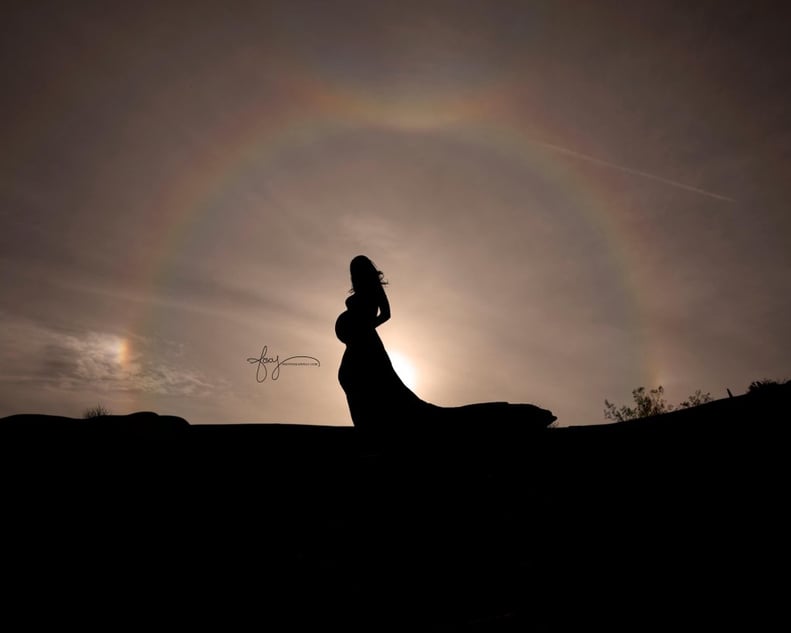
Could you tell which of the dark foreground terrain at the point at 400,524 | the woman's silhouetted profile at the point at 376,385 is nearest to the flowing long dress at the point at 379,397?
the woman's silhouetted profile at the point at 376,385

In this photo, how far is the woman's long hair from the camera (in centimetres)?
524

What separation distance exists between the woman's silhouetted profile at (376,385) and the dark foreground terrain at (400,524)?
172mm

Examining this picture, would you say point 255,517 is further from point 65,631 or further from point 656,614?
point 656,614

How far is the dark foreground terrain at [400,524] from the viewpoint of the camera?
2725mm

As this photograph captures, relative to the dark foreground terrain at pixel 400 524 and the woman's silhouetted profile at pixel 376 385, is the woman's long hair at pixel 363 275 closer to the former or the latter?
the woman's silhouetted profile at pixel 376 385

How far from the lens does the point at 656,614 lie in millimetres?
2973

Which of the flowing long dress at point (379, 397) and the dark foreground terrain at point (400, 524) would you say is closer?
the dark foreground terrain at point (400, 524)

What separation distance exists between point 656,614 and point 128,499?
3.88 meters

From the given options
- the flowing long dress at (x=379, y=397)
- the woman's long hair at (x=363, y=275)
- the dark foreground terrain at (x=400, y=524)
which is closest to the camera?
the dark foreground terrain at (x=400, y=524)

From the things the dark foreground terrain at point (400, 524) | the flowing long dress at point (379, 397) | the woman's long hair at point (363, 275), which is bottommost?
the dark foreground terrain at point (400, 524)

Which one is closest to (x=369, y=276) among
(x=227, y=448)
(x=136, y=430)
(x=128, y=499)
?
(x=227, y=448)

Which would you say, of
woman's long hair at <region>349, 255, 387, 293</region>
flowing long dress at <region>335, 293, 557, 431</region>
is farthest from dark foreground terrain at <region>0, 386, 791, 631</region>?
woman's long hair at <region>349, 255, 387, 293</region>

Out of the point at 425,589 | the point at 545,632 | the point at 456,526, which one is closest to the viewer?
the point at 545,632

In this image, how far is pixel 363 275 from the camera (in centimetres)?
525
